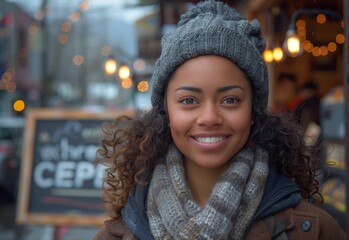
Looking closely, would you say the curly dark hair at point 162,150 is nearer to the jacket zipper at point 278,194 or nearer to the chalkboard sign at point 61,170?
the jacket zipper at point 278,194

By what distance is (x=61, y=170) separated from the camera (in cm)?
500

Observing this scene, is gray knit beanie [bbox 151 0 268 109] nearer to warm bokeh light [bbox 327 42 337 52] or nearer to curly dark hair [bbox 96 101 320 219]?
curly dark hair [bbox 96 101 320 219]

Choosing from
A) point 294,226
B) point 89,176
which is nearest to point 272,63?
point 89,176

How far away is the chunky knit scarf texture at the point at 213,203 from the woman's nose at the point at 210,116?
178 mm

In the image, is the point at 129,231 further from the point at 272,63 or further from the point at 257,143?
the point at 272,63

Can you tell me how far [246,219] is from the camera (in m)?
1.65

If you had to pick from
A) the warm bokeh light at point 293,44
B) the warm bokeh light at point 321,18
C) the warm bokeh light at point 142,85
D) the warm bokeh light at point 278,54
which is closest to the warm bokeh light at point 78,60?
the warm bokeh light at point 142,85

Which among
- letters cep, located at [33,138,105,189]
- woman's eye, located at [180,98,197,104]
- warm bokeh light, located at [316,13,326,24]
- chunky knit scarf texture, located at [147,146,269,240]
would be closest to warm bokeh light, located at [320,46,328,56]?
warm bokeh light, located at [316,13,326,24]

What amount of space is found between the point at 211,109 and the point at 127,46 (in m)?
5.98

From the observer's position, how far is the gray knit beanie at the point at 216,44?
168 centimetres

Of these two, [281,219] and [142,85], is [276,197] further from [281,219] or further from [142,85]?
[142,85]

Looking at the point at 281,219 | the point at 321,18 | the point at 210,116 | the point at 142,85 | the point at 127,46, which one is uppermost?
the point at 127,46

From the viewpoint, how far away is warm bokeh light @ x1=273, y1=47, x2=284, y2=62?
4.24 metres

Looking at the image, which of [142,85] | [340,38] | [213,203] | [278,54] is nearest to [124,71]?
[142,85]
